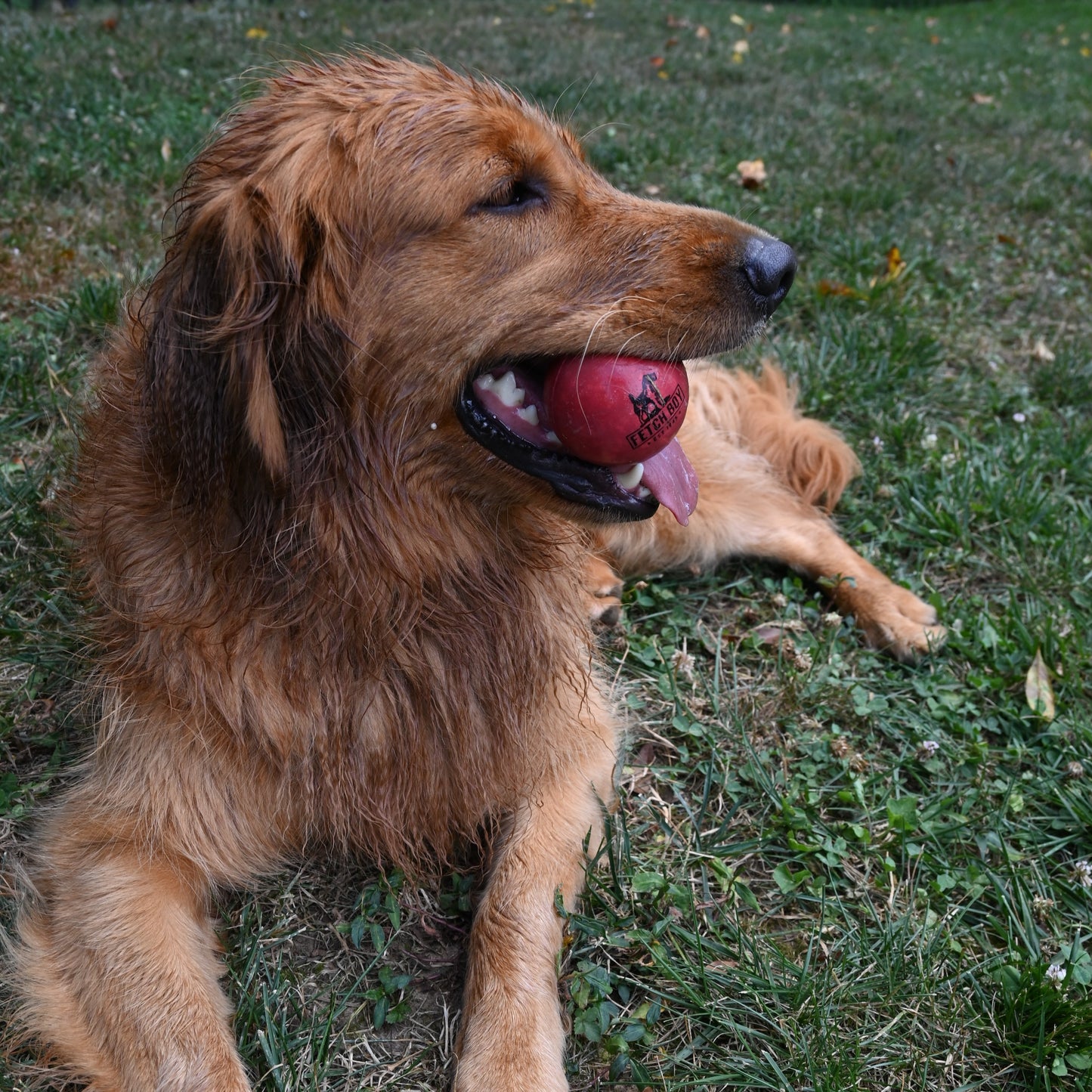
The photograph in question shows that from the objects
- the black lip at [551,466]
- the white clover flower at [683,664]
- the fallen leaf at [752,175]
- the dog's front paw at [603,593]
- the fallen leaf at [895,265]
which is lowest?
the white clover flower at [683,664]

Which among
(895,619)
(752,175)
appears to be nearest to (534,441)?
(895,619)

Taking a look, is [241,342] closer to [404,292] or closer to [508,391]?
[404,292]

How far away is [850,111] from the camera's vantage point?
8844 mm

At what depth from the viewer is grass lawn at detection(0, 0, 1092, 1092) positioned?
7.18 ft

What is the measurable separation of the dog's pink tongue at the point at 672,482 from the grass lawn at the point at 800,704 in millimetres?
833

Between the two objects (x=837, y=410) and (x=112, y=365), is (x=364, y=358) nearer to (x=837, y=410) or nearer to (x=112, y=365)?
(x=112, y=365)

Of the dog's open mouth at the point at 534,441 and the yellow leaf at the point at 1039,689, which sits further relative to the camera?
the yellow leaf at the point at 1039,689

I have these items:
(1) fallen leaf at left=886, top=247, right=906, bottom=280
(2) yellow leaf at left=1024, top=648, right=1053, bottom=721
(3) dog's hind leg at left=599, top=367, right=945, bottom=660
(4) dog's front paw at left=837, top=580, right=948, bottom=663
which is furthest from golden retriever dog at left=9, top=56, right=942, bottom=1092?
(1) fallen leaf at left=886, top=247, right=906, bottom=280

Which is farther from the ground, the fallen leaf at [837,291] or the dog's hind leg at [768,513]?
the fallen leaf at [837,291]

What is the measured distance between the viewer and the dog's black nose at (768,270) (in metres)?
2.32

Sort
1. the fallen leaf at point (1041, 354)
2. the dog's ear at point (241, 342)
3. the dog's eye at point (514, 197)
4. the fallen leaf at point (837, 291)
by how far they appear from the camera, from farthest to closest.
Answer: the fallen leaf at point (837, 291), the fallen leaf at point (1041, 354), the dog's eye at point (514, 197), the dog's ear at point (241, 342)

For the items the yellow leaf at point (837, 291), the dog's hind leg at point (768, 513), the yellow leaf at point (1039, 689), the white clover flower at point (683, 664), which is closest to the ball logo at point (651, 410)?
the dog's hind leg at point (768, 513)

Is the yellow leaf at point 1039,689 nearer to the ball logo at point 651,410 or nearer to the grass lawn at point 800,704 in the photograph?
the grass lawn at point 800,704

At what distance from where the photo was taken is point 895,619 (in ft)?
11.1
